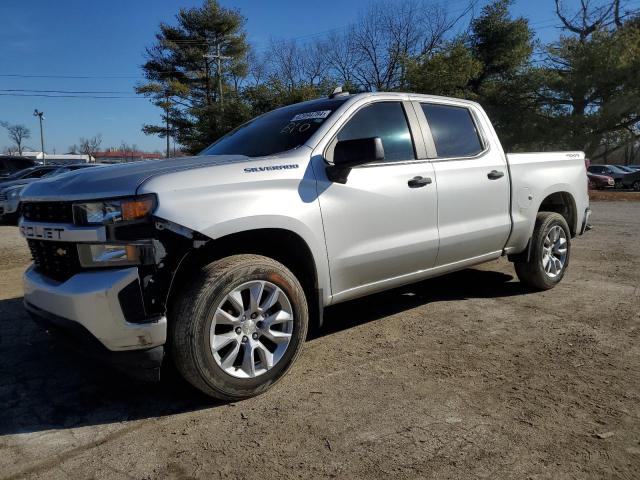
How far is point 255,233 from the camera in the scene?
120 inches

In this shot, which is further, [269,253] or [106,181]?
[269,253]

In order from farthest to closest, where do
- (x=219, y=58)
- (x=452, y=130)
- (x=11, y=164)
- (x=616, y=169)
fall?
(x=219, y=58)
(x=616, y=169)
(x=11, y=164)
(x=452, y=130)

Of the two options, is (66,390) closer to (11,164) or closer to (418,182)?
(418,182)

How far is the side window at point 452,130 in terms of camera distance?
4176 millimetres

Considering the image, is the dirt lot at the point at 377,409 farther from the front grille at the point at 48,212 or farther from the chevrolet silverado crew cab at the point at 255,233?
the front grille at the point at 48,212

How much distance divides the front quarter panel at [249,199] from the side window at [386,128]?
1.81 ft

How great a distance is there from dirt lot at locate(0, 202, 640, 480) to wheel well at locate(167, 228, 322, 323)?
1.95 feet

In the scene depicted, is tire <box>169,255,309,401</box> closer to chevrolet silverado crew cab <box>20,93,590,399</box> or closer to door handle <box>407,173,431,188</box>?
chevrolet silverado crew cab <box>20,93,590,399</box>

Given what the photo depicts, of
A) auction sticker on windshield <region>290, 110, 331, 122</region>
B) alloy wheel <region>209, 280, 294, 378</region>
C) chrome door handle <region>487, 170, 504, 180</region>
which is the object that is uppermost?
auction sticker on windshield <region>290, 110, 331, 122</region>

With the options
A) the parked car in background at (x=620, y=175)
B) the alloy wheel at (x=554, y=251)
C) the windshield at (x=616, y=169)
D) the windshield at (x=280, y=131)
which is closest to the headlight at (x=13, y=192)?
the windshield at (x=280, y=131)

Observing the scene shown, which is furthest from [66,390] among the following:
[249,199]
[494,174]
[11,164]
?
[11,164]

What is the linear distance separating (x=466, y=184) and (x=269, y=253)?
1.92 meters

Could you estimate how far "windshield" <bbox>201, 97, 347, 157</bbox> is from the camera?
11.6 feet

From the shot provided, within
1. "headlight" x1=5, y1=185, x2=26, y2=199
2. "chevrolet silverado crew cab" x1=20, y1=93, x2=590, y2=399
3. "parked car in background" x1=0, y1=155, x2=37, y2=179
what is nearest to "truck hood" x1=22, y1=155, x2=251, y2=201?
"chevrolet silverado crew cab" x1=20, y1=93, x2=590, y2=399
